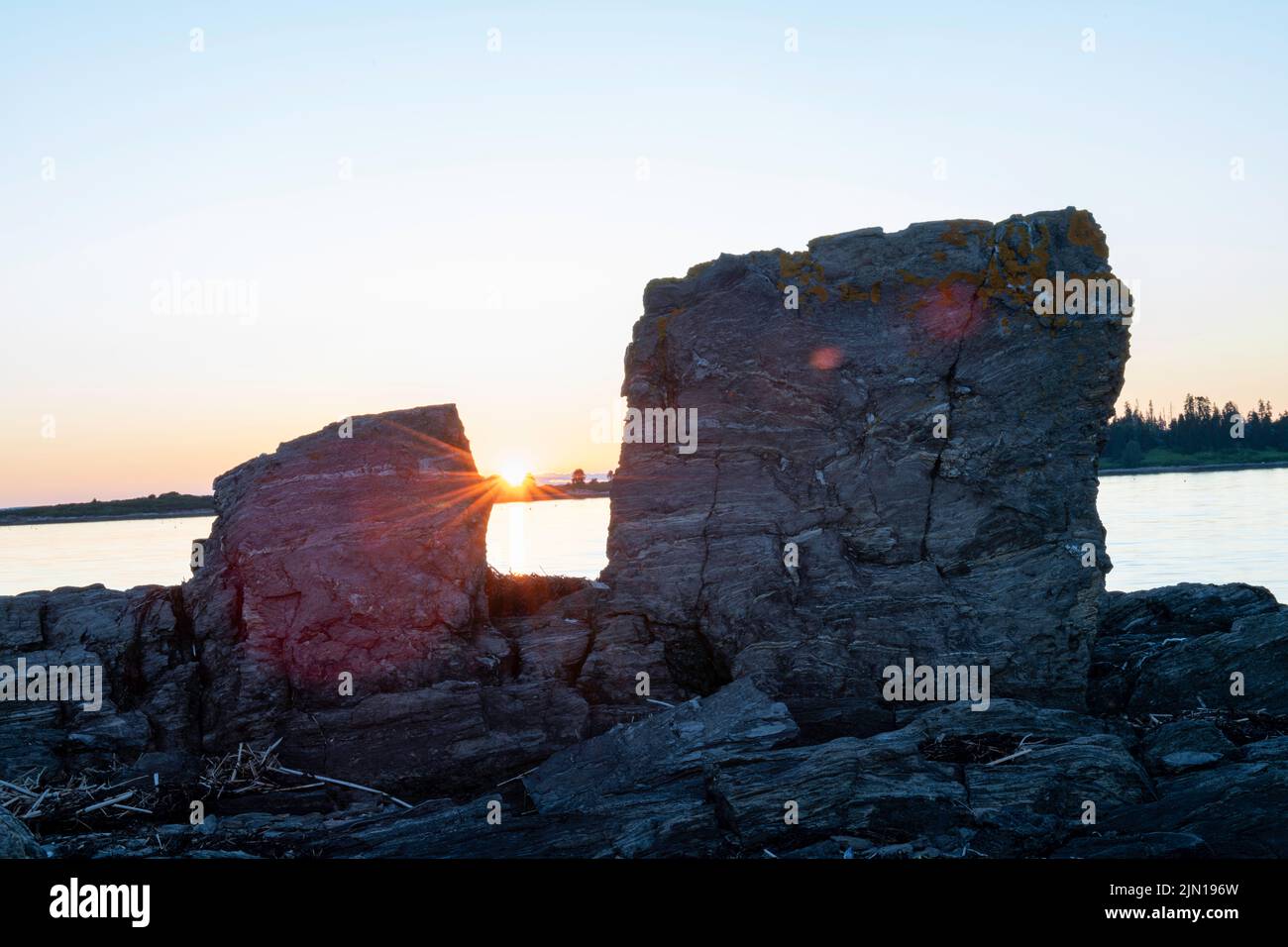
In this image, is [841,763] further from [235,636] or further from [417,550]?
[235,636]

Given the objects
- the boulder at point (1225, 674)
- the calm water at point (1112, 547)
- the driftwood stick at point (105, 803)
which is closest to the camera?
the driftwood stick at point (105, 803)

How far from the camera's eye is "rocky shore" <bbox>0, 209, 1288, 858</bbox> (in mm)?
13742

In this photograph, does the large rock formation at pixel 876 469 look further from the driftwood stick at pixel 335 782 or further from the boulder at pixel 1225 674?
the driftwood stick at pixel 335 782

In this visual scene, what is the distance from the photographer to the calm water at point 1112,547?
3709 centimetres

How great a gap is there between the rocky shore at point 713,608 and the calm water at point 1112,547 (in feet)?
11.2

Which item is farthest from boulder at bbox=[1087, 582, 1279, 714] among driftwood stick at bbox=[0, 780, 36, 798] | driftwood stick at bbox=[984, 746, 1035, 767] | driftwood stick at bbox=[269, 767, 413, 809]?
driftwood stick at bbox=[0, 780, 36, 798]

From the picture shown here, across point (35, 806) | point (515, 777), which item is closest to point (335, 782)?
point (515, 777)

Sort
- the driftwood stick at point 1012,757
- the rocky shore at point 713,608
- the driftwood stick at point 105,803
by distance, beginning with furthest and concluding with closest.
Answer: the rocky shore at point 713,608 → the driftwood stick at point 105,803 → the driftwood stick at point 1012,757

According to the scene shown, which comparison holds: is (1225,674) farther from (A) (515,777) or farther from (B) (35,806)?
(B) (35,806)

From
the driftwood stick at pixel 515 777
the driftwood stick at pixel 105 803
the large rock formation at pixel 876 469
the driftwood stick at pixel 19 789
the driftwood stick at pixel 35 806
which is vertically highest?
the large rock formation at pixel 876 469

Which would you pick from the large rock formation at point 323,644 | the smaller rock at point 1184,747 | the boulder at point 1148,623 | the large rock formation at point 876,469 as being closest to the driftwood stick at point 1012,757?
the smaller rock at point 1184,747

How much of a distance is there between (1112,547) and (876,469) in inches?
1290

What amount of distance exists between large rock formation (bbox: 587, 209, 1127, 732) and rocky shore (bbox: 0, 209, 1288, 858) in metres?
0.04

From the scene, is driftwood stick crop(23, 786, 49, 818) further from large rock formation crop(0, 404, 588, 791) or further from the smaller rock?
the smaller rock
